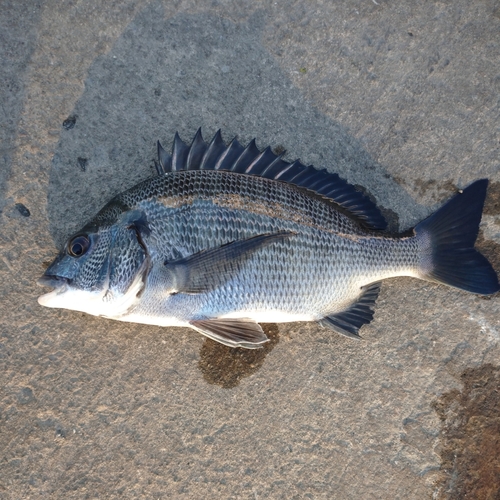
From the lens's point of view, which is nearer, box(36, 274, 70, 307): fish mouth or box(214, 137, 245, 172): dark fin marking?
box(36, 274, 70, 307): fish mouth

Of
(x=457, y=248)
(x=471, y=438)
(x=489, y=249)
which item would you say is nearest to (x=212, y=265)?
(x=457, y=248)

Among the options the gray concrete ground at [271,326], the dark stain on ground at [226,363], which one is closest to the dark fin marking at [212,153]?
the gray concrete ground at [271,326]

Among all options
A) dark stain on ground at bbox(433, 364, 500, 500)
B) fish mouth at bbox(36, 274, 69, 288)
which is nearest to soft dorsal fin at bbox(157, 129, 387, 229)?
fish mouth at bbox(36, 274, 69, 288)

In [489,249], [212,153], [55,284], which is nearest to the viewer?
[55,284]

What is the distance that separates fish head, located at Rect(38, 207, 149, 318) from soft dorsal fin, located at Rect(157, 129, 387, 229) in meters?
0.45

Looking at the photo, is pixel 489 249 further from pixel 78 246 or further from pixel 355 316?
pixel 78 246

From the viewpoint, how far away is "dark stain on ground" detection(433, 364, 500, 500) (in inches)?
112

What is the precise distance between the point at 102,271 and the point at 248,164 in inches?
40.6

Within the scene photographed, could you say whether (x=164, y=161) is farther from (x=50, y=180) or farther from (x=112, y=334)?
(x=112, y=334)

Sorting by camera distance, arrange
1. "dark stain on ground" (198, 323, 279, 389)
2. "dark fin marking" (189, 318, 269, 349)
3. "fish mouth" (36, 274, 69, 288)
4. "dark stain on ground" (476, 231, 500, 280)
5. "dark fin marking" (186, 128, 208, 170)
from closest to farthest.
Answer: "fish mouth" (36, 274, 69, 288)
"dark fin marking" (189, 318, 269, 349)
"dark fin marking" (186, 128, 208, 170)
"dark stain on ground" (198, 323, 279, 389)
"dark stain on ground" (476, 231, 500, 280)

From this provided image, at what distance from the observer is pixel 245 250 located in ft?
7.69

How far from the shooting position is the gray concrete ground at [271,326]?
2688mm

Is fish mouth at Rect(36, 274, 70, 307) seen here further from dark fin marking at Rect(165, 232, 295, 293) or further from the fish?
dark fin marking at Rect(165, 232, 295, 293)

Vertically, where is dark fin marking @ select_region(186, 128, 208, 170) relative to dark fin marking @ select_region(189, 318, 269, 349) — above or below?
above
